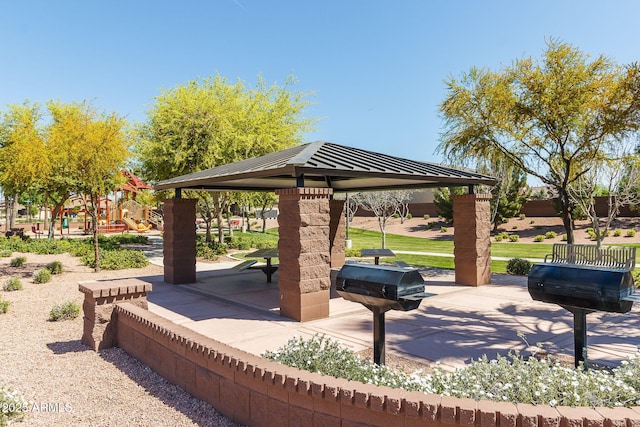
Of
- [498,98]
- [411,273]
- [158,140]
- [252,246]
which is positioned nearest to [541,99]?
[498,98]

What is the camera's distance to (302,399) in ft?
11.6

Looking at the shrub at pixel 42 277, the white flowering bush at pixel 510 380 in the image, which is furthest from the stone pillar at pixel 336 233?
the white flowering bush at pixel 510 380

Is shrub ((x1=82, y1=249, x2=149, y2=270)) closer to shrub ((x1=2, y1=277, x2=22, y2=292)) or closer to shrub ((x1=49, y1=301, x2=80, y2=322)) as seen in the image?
shrub ((x1=2, y1=277, x2=22, y2=292))

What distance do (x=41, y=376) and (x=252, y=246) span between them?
64.6 feet

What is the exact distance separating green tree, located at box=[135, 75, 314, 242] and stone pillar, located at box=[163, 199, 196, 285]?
606cm

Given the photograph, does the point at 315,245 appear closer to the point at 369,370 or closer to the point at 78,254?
the point at 369,370

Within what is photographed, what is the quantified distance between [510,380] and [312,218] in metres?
5.01

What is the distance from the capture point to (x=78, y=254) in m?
18.7

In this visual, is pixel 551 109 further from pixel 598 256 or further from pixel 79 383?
pixel 79 383

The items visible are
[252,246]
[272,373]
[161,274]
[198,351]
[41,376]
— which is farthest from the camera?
[252,246]

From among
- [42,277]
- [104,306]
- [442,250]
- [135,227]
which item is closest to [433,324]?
[104,306]

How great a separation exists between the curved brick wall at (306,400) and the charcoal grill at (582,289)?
1560 millimetres

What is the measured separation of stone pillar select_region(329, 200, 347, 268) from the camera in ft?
49.4

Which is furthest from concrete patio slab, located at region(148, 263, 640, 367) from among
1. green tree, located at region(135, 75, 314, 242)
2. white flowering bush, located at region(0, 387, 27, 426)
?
green tree, located at region(135, 75, 314, 242)
